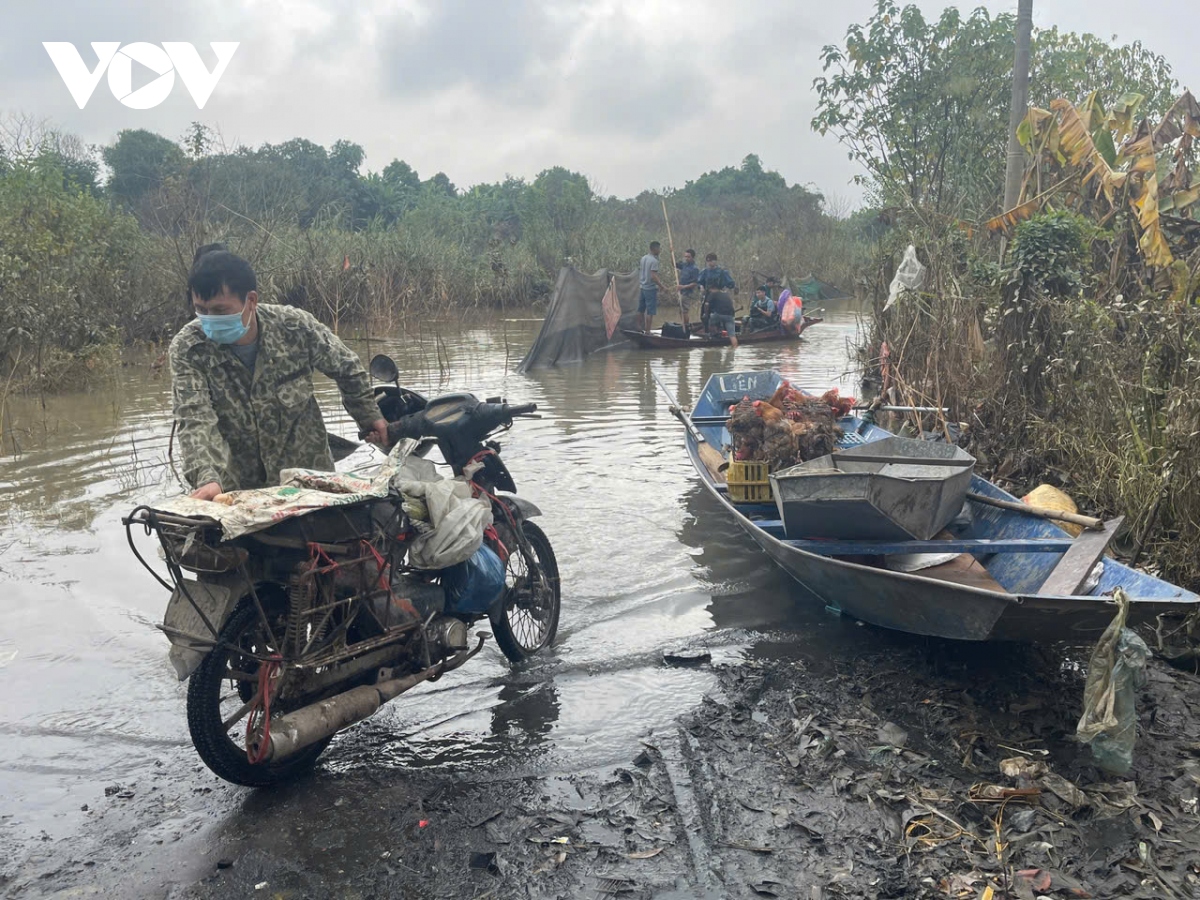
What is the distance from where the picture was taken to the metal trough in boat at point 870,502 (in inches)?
175

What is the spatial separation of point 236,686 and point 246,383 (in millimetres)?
1122

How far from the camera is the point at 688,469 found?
862 centimetres

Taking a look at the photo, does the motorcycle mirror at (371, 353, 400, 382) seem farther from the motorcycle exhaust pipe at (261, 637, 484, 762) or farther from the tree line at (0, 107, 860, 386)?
the tree line at (0, 107, 860, 386)

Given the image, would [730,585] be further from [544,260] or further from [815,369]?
[544,260]

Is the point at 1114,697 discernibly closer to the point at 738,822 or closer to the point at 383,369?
the point at 738,822

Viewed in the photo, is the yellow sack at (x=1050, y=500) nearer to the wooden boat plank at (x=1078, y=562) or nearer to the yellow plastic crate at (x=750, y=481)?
the wooden boat plank at (x=1078, y=562)

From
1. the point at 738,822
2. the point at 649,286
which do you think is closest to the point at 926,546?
the point at 738,822

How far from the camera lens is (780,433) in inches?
228

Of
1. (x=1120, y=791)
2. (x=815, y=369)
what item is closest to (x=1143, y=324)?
(x=1120, y=791)

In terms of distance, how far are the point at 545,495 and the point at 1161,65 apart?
52.8 feet

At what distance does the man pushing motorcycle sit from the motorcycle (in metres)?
0.37

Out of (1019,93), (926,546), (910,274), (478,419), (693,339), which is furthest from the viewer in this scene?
(693,339)

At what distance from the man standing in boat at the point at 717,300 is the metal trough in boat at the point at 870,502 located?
13.4 m

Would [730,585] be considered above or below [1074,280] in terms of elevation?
below
